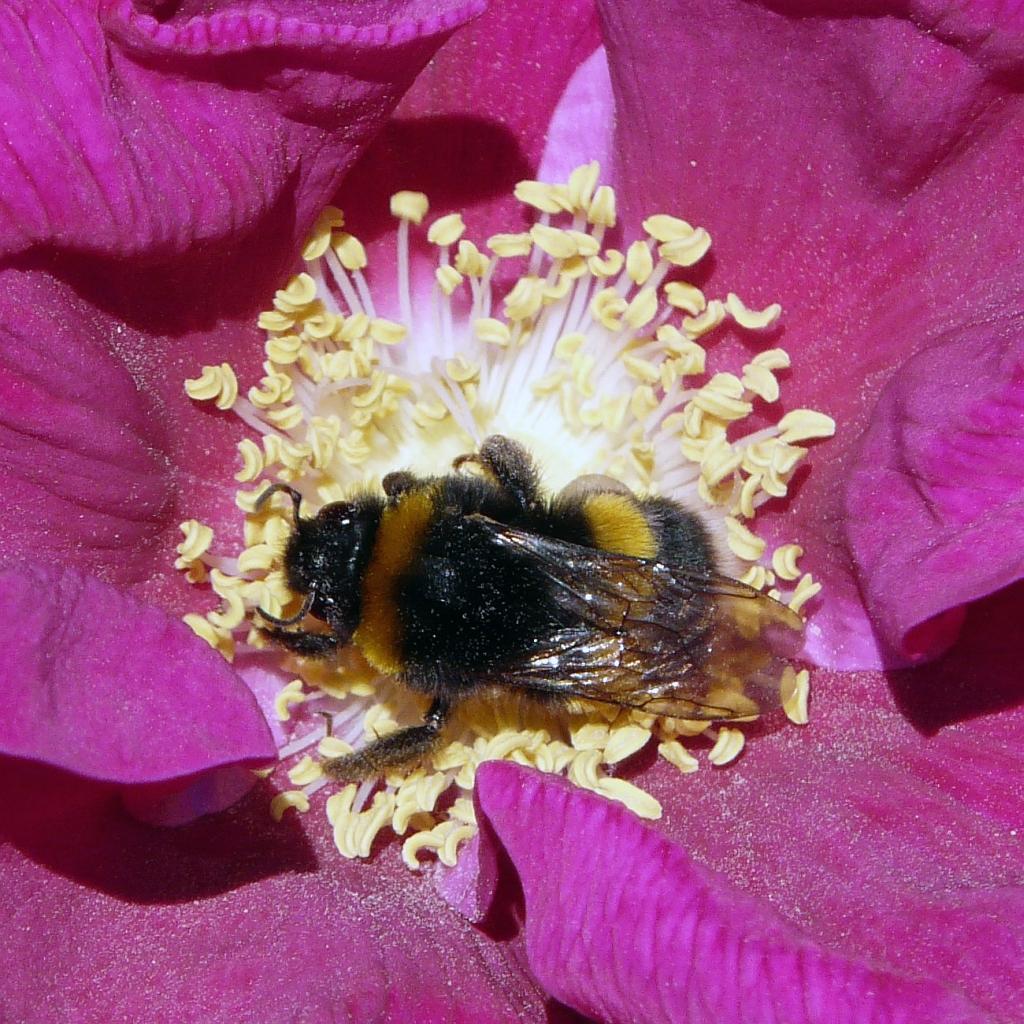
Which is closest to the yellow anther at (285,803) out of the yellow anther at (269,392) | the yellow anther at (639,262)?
the yellow anther at (269,392)

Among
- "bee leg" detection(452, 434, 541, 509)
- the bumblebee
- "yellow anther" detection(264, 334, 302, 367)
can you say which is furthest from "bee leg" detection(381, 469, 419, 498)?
"yellow anther" detection(264, 334, 302, 367)

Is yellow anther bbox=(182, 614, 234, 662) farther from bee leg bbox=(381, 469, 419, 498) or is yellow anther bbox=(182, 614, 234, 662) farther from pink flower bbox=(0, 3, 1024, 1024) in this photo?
bee leg bbox=(381, 469, 419, 498)

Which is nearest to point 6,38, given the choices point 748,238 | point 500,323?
point 500,323

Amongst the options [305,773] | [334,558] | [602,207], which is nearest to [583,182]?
[602,207]

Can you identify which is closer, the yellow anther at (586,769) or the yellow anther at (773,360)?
the yellow anther at (586,769)

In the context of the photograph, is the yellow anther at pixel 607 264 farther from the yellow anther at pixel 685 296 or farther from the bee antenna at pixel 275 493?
the bee antenna at pixel 275 493

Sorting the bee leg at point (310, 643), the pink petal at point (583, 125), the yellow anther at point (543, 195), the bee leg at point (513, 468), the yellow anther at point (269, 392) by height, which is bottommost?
the bee leg at point (310, 643)

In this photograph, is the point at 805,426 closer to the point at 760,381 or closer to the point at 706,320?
the point at 760,381

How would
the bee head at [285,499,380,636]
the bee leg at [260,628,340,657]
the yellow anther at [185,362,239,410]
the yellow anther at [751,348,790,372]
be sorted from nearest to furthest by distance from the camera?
the bee head at [285,499,380,636]
the bee leg at [260,628,340,657]
the yellow anther at [185,362,239,410]
the yellow anther at [751,348,790,372]
